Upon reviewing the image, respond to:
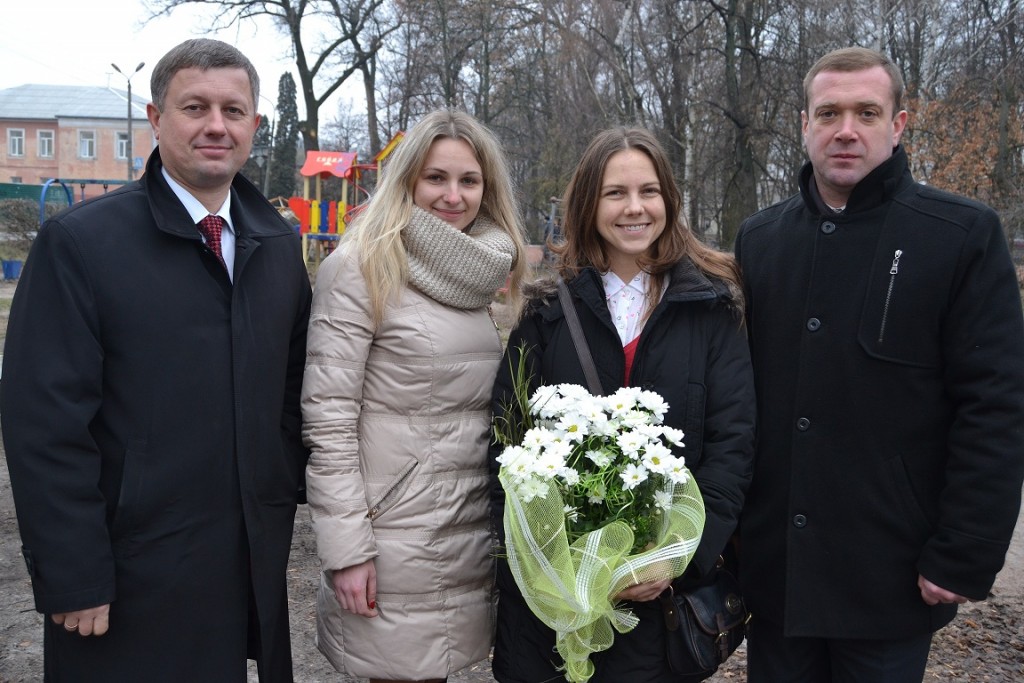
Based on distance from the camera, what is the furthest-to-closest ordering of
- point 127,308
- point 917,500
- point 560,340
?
point 560,340 < point 917,500 < point 127,308

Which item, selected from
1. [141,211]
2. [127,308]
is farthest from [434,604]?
[141,211]

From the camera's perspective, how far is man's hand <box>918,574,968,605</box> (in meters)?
2.47

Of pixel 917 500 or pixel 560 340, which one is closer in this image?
pixel 917 500

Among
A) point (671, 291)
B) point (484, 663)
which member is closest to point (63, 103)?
point (484, 663)

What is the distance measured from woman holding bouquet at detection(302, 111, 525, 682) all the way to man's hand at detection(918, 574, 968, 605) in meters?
1.31

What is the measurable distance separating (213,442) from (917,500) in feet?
6.73

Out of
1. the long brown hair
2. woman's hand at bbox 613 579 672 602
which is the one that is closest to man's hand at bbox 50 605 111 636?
woman's hand at bbox 613 579 672 602

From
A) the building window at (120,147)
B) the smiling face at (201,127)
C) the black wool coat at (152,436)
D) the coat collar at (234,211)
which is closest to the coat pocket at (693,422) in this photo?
the black wool coat at (152,436)

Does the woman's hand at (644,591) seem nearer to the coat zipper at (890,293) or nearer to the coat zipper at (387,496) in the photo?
the coat zipper at (387,496)

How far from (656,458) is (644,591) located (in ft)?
1.35

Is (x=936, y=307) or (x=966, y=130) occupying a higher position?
(x=966, y=130)

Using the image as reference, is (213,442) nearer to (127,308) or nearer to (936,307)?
(127,308)

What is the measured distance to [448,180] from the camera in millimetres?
2916

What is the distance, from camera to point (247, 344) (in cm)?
256
